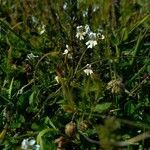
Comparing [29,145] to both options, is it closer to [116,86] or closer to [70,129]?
[70,129]

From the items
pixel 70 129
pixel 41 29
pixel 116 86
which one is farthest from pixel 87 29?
pixel 70 129

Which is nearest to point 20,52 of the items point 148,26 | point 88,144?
point 148,26

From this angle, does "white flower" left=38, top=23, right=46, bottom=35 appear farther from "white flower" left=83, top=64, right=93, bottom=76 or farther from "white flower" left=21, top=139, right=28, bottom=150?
"white flower" left=21, top=139, right=28, bottom=150

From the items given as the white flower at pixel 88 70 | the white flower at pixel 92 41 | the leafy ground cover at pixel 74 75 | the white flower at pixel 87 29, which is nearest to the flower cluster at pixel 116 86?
the leafy ground cover at pixel 74 75

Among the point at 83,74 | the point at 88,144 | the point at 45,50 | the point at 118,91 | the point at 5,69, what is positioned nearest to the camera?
the point at 88,144

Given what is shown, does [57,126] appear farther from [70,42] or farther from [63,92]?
[70,42]

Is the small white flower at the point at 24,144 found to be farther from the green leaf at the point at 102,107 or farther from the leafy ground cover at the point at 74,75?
the green leaf at the point at 102,107

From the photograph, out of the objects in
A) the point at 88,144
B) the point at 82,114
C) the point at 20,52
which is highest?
the point at 20,52

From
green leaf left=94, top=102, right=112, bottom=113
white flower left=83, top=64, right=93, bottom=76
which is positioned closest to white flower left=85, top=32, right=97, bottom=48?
white flower left=83, top=64, right=93, bottom=76
